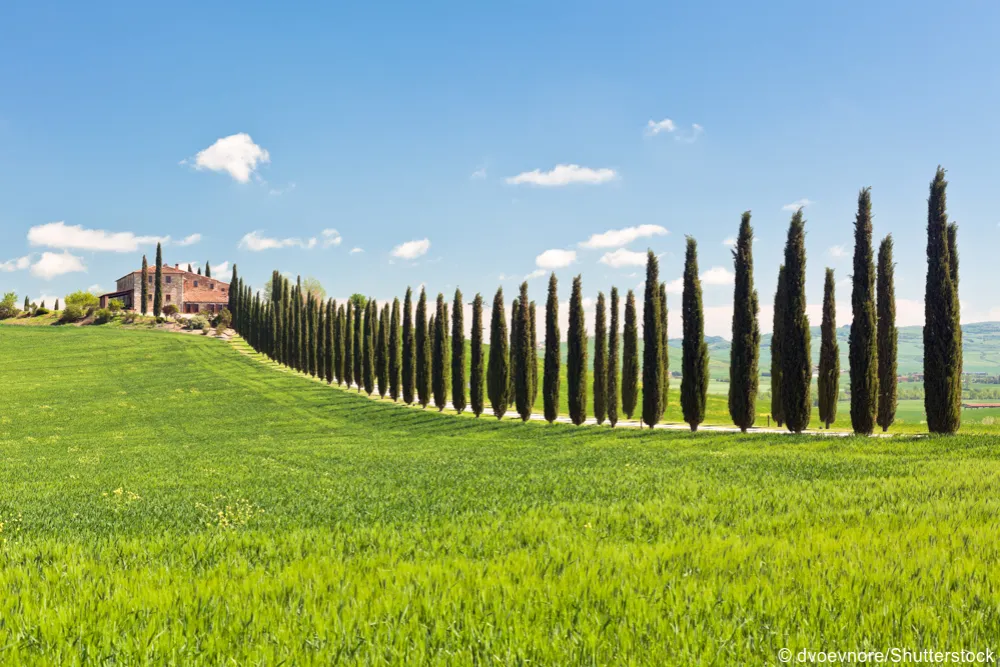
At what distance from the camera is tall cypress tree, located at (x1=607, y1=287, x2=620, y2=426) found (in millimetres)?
46266

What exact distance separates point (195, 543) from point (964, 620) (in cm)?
815

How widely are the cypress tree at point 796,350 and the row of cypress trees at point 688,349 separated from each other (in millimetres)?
61

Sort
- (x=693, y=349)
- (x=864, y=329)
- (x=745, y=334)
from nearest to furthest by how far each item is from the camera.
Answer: (x=864, y=329) < (x=745, y=334) < (x=693, y=349)

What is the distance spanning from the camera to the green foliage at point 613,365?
46.3 metres

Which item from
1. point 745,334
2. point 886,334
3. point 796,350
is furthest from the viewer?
point 886,334

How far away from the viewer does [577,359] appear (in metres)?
45.2

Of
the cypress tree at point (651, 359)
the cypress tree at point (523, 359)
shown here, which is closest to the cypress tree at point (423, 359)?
the cypress tree at point (523, 359)

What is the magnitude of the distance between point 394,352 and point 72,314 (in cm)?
8774

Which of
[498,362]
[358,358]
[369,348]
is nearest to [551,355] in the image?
[498,362]

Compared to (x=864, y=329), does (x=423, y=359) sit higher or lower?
lower

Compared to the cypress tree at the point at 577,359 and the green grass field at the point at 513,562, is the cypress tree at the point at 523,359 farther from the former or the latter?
the green grass field at the point at 513,562

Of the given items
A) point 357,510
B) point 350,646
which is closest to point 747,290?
point 357,510

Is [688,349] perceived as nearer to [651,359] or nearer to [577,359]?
[651,359]

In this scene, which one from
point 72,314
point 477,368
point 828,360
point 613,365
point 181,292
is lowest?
point 477,368
